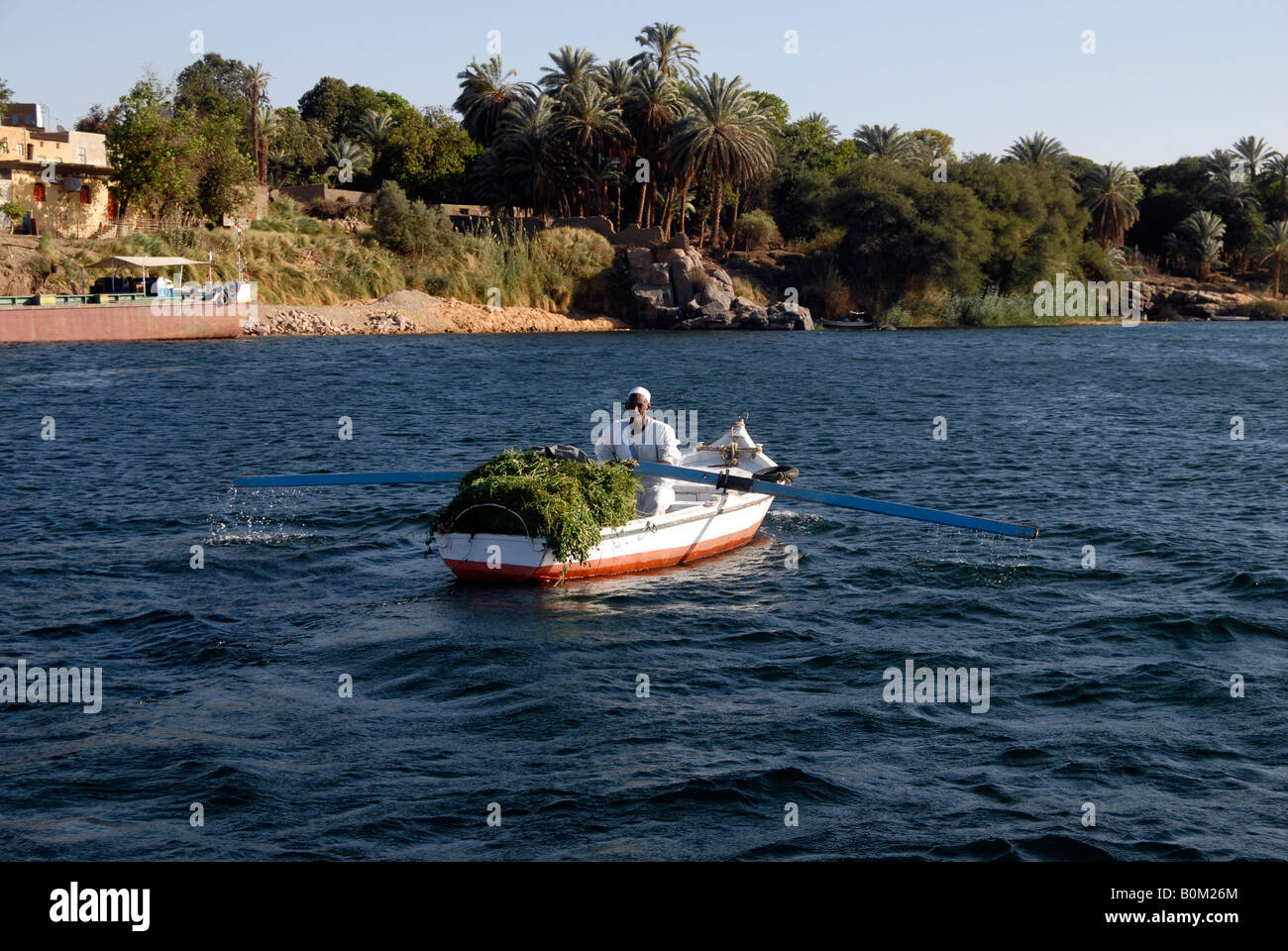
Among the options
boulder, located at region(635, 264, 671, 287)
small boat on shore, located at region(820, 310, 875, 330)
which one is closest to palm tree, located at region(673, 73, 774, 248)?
boulder, located at region(635, 264, 671, 287)

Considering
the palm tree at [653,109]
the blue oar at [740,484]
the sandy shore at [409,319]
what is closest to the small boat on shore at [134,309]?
the sandy shore at [409,319]

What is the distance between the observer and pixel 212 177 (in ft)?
272

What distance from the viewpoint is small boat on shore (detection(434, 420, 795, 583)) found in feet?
55.1

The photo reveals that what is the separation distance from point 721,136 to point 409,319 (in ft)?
85.8

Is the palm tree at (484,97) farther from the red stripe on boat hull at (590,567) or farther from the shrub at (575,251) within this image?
the red stripe on boat hull at (590,567)

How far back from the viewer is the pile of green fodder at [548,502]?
16438mm

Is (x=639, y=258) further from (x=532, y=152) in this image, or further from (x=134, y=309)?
(x=134, y=309)

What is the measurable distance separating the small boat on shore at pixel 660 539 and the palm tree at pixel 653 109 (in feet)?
244

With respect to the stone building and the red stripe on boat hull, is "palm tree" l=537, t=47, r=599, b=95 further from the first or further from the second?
the red stripe on boat hull

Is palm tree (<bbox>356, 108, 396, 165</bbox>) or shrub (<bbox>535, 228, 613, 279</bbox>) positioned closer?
shrub (<bbox>535, 228, 613, 279</bbox>)

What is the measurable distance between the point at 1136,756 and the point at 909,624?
15.3ft

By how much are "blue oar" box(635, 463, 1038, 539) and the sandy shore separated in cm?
5934
